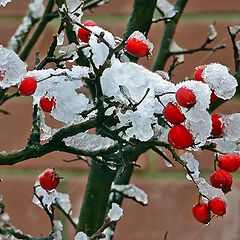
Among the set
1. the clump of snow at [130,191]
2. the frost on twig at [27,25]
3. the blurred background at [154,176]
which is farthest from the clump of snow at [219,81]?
the blurred background at [154,176]

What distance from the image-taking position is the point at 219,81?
0.32 meters

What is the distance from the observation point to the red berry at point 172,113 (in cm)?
30

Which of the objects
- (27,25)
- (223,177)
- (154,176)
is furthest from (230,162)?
(154,176)

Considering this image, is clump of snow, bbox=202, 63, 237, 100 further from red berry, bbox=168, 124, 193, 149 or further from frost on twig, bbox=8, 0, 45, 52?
frost on twig, bbox=8, 0, 45, 52

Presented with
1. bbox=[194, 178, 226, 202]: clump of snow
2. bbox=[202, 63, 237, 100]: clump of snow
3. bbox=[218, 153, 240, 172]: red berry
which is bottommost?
bbox=[194, 178, 226, 202]: clump of snow

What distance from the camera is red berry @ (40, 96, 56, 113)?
1.11 feet

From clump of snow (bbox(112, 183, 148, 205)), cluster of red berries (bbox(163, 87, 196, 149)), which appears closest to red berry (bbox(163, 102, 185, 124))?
cluster of red berries (bbox(163, 87, 196, 149))

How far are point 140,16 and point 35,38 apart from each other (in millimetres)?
192

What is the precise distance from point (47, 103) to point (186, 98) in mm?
99

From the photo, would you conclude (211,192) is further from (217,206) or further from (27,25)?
(27,25)

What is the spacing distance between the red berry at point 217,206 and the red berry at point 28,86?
0.18 meters

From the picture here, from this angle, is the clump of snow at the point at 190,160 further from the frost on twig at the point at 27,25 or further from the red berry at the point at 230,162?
the frost on twig at the point at 27,25

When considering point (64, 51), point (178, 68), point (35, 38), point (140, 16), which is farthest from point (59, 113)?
point (178, 68)

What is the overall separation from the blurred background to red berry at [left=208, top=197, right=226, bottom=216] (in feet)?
1.54
